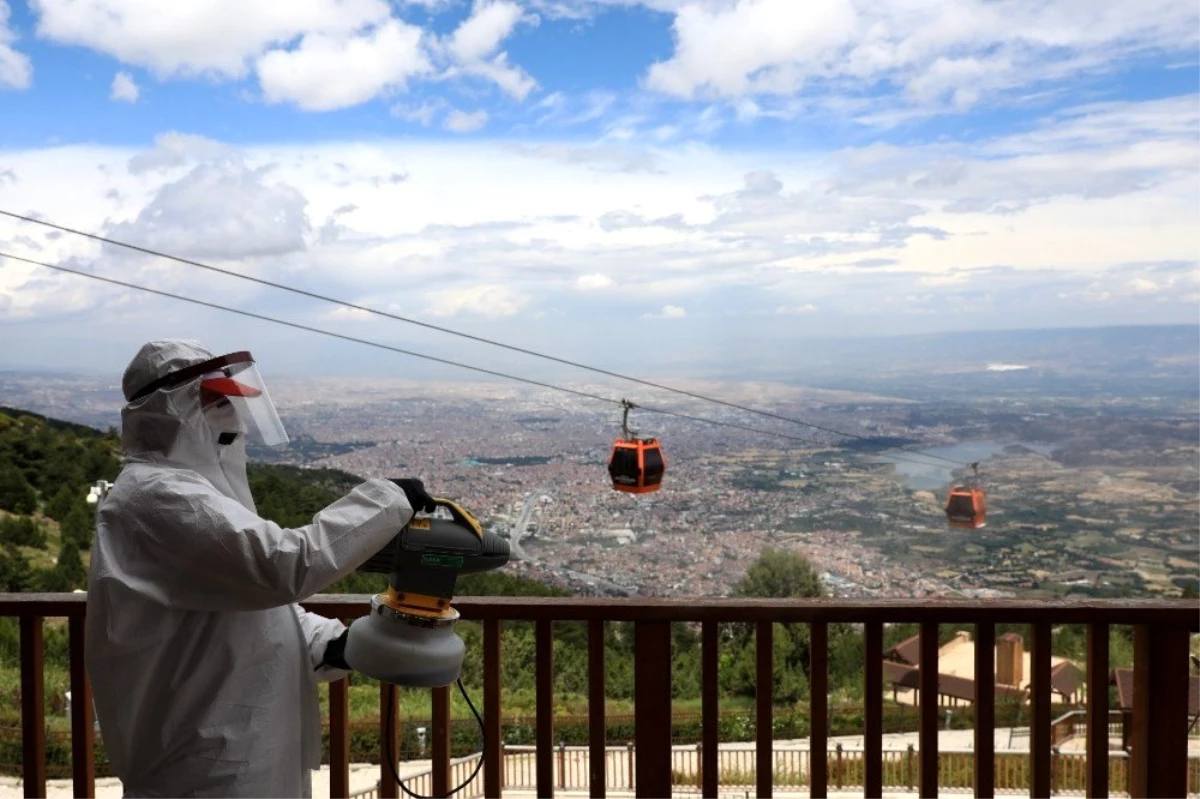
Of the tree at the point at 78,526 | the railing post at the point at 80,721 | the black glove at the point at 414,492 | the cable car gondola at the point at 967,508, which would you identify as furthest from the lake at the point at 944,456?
the black glove at the point at 414,492

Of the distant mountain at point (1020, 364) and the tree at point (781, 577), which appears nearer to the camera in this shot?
the tree at point (781, 577)

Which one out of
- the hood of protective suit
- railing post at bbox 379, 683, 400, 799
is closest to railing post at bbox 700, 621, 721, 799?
railing post at bbox 379, 683, 400, 799

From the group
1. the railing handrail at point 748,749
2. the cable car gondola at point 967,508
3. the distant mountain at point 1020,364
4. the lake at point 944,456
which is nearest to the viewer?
the railing handrail at point 748,749

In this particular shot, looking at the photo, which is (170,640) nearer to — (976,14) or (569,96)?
(976,14)

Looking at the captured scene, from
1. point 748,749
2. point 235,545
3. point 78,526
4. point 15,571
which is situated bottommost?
point 15,571

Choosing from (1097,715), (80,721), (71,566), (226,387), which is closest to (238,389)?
(226,387)

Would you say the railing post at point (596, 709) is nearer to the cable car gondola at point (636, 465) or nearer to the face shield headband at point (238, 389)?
the face shield headband at point (238, 389)

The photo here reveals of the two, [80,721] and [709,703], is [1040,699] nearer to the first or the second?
[709,703]
